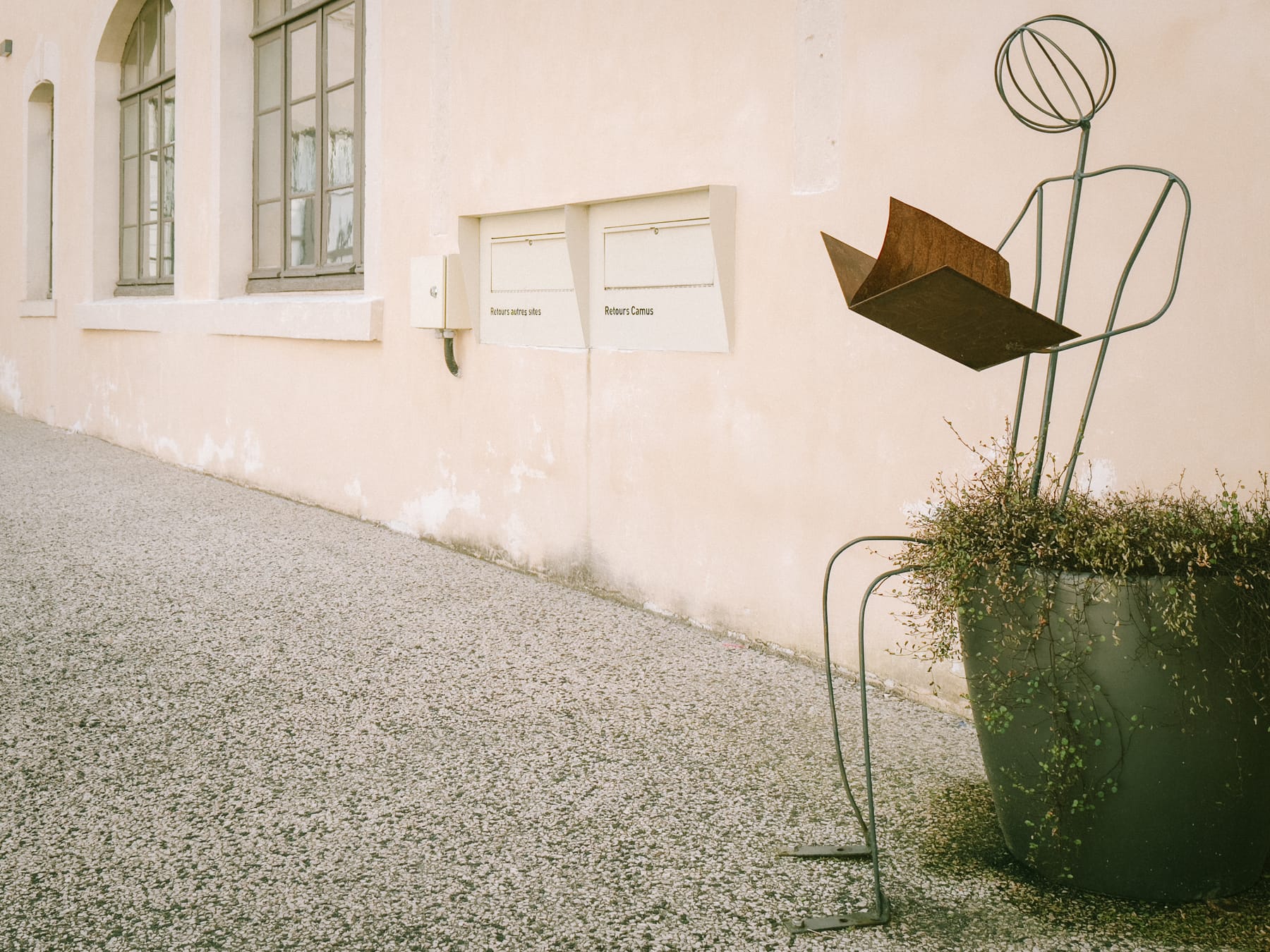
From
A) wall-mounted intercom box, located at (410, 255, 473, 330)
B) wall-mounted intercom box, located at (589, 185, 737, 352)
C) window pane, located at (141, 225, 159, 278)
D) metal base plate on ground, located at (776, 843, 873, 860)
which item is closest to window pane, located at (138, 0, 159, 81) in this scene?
window pane, located at (141, 225, 159, 278)

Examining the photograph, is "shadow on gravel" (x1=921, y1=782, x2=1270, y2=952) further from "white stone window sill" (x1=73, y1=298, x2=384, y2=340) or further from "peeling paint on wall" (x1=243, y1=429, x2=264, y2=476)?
"peeling paint on wall" (x1=243, y1=429, x2=264, y2=476)

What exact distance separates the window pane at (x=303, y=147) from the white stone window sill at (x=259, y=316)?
0.73 m

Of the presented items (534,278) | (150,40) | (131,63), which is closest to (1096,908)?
(534,278)

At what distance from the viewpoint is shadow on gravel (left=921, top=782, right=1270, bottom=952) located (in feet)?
6.75

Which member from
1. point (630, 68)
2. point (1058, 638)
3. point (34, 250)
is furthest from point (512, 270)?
point (34, 250)

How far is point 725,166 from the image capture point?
403cm

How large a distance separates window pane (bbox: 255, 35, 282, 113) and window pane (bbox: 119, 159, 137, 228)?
9.70 ft

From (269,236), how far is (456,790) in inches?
244

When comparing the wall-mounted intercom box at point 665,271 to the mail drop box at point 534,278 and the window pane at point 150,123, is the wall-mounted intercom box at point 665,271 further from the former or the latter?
the window pane at point 150,123

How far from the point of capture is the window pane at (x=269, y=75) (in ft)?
25.2

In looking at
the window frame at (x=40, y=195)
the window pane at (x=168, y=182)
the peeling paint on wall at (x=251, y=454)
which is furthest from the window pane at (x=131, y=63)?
the peeling paint on wall at (x=251, y=454)

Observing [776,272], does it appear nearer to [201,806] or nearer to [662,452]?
[662,452]

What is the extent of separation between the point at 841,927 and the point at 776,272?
2.34m

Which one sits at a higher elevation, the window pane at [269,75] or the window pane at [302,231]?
the window pane at [269,75]
